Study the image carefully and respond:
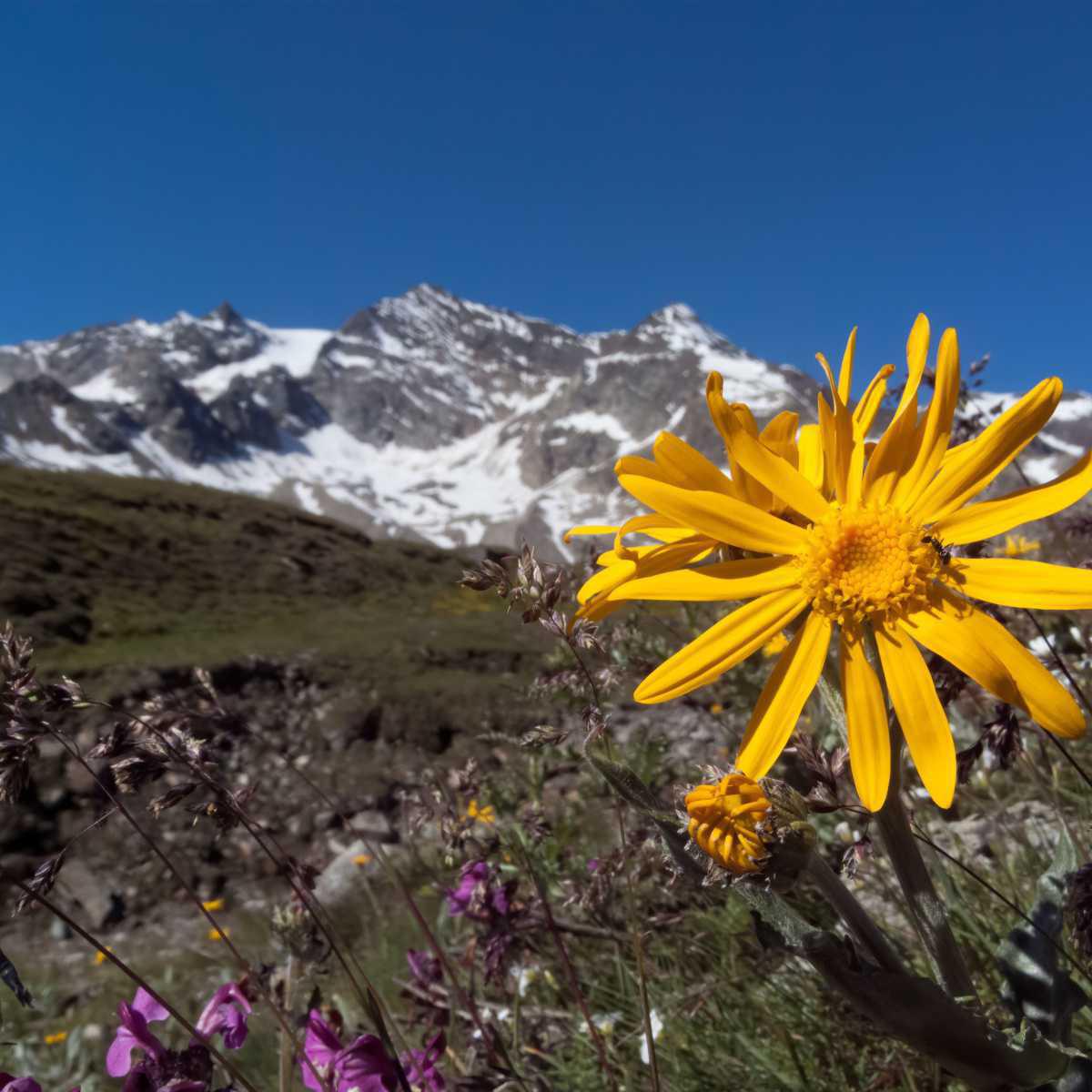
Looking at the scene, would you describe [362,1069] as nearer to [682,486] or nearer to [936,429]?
[682,486]

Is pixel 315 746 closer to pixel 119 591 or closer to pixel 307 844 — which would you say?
pixel 307 844

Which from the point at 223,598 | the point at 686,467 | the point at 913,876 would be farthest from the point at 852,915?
the point at 223,598

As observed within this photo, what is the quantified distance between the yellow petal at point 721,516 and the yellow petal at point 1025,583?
298 mm

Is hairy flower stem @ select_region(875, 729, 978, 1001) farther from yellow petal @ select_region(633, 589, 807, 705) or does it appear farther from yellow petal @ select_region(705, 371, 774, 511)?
yellow petal @ select_region(705, 371, 774, 511)

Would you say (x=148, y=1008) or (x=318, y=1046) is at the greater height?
(x=148, y=1008)

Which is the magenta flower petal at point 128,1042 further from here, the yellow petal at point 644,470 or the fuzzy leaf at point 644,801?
the yellow petal at point 644,470

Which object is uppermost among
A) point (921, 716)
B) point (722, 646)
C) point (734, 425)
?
point (734, 425)

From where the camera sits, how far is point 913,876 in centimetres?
144

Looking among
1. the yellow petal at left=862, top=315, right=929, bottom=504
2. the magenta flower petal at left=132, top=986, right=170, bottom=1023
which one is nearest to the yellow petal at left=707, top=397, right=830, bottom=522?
the yellow petal at left=862, top=315, right=929, bottom=504

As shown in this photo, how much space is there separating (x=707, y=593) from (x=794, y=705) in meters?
0.25

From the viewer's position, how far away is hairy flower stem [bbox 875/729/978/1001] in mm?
1429

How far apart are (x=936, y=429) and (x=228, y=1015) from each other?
2.11 m

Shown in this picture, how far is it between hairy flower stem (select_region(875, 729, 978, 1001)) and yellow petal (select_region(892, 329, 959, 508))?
A: 46cm

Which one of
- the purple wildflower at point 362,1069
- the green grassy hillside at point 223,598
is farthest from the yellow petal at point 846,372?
the green grassy hillside at point 223,598
